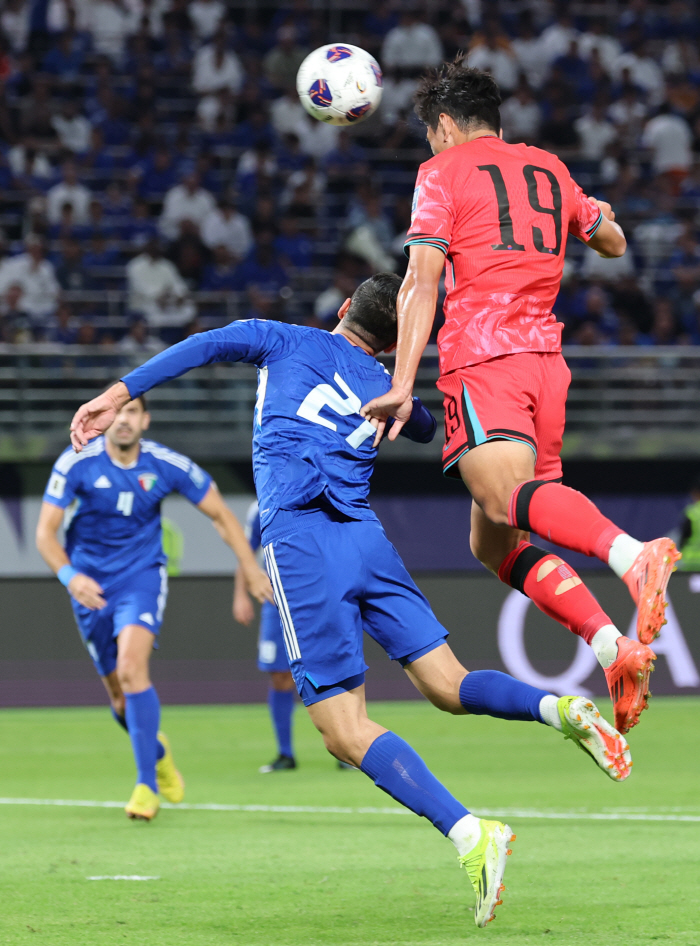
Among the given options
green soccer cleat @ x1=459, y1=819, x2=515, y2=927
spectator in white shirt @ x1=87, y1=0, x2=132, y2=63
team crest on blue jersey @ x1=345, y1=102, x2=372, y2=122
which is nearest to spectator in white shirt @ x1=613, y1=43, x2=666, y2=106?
spectator in white shirt @ x1=87, y1=0, x2=132, y2=63

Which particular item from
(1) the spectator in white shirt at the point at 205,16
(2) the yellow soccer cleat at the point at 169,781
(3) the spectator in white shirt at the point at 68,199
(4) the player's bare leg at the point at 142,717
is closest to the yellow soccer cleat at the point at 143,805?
(4) the player's bare leg at the point at 142,717

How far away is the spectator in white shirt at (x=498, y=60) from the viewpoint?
18578mm

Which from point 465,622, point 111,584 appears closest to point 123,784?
point 111,584

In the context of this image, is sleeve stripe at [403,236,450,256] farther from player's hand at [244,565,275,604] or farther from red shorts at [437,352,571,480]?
player's hand at [244,565,275,604]

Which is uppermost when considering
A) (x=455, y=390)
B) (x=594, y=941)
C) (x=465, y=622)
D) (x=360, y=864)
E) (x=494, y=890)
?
(x=455, y=390)

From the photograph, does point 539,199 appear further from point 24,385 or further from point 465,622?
point 24,385

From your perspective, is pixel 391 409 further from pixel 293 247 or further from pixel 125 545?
pixel 293 247

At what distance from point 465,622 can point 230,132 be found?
27.9 feet

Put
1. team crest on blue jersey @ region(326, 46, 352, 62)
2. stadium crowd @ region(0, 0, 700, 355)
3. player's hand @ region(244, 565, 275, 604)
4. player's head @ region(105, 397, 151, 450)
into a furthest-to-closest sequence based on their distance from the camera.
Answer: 1. stadium crowd @ region(0, 0, 700, 355)
2. player's head @ region(105, 397, 151, 450)
3. player's hand @ region(244, 565, 275, 604)
4. team crest on blue jersey @ region(326, 46, 352, 62)

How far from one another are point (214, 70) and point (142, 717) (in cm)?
1269

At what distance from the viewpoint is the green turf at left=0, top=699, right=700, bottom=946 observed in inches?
188

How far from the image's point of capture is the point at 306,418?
4914 mm

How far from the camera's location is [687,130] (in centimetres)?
1847

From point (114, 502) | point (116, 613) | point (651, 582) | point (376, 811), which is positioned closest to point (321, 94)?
point (651, 582)
